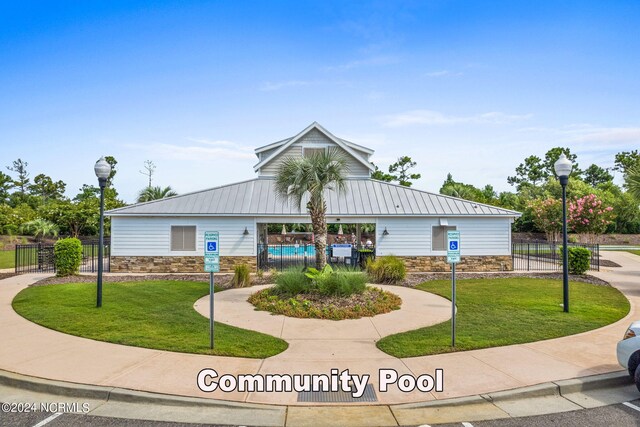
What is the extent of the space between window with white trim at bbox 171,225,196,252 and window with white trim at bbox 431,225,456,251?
12.1 metres

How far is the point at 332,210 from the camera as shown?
64.5ft

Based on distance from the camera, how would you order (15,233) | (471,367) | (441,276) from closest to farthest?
(471,367), (441,276), (15,233)

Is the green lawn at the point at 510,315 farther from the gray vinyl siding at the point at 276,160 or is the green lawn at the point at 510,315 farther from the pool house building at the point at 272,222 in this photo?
the gray vinyl siding at the point at 276,160

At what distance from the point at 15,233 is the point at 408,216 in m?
36.5

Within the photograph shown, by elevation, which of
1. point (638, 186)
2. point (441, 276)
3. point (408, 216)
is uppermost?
point (638, 186)

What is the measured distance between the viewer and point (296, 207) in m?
19.3

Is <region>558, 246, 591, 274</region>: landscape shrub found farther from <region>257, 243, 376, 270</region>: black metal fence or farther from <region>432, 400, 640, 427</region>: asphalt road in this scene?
<region>432, 400, 640, 427</region>: asphalt road

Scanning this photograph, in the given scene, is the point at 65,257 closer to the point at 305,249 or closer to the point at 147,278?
the point at 147,278

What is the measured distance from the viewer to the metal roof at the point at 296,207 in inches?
759

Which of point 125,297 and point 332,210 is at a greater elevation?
point 332,210

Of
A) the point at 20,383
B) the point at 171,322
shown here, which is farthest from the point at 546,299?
the point at 20,383

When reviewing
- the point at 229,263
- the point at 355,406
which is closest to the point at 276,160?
the point at 229,263

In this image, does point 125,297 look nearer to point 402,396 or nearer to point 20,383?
point 20,383

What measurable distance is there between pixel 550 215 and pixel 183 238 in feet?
111
